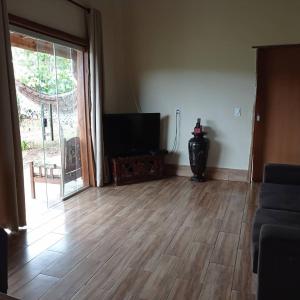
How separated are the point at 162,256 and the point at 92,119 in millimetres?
2515

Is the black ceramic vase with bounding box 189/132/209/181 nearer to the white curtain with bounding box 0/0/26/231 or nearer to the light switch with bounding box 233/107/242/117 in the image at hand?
the light switch with bounding box 233/107/242/117

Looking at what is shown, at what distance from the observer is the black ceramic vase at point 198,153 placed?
4840 millimetres

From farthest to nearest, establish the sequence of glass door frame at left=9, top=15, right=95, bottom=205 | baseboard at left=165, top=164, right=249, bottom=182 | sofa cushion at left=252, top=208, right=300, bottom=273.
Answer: baseboard at left=165, top=164, right=249, bottom=182, glass door frame at left=9, top=15, right=95, bottom=205, sofa cushion at left=252, top=208, right=300, bottom=273

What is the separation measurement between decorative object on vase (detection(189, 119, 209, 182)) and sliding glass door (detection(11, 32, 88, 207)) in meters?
1.68

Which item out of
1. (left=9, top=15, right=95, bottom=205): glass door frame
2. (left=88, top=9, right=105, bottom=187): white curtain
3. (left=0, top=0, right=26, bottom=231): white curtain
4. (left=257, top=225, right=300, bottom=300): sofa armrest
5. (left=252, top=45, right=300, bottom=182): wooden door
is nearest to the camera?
(left=257, top=225, right=300, bottom=300): sofa armrest

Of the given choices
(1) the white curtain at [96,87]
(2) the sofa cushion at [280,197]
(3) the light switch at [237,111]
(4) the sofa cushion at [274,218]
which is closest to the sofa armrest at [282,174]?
(2) the sofa cushion at [280,197]

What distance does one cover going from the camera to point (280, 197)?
2.68 metres

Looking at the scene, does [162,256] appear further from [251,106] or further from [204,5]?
[204,5]

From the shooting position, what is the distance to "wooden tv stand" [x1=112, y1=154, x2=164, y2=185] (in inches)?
188

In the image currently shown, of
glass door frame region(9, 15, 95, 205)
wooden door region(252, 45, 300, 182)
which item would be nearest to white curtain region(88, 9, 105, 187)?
glass door frame region(9, 15, 95, 205)

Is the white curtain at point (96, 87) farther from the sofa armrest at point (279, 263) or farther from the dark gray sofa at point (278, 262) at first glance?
the sofa armrest at point (279, 263)

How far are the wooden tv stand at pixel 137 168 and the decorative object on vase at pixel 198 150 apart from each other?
53 cm

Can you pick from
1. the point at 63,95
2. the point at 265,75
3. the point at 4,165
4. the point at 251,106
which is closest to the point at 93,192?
the point at 63,95

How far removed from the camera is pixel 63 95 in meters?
4.14
